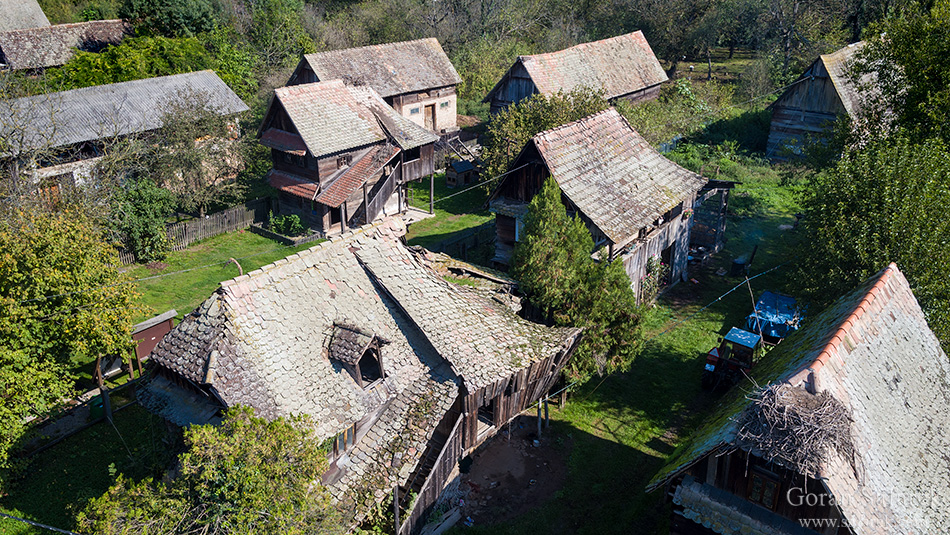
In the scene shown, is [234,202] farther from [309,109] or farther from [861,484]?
[861,484]

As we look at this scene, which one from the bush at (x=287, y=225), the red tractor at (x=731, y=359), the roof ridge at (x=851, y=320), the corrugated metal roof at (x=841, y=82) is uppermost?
the corrugated metal roof at (x=841, y=82)

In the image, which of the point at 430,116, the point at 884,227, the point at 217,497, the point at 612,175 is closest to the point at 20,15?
the point at 430,116

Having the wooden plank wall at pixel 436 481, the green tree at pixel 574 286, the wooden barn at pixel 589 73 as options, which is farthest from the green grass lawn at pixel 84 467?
the wooden barn at pixel 589 73

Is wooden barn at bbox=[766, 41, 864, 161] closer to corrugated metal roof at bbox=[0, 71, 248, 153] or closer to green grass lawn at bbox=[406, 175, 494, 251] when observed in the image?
green grass lawn at bbox=[406, 175, 494, 251]

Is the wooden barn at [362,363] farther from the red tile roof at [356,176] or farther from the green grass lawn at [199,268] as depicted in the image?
the red tile roof at [356,176]

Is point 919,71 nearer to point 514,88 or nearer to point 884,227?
point 884,227

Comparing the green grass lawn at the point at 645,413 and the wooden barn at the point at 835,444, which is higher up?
the wooden barn at the point at 835,444
